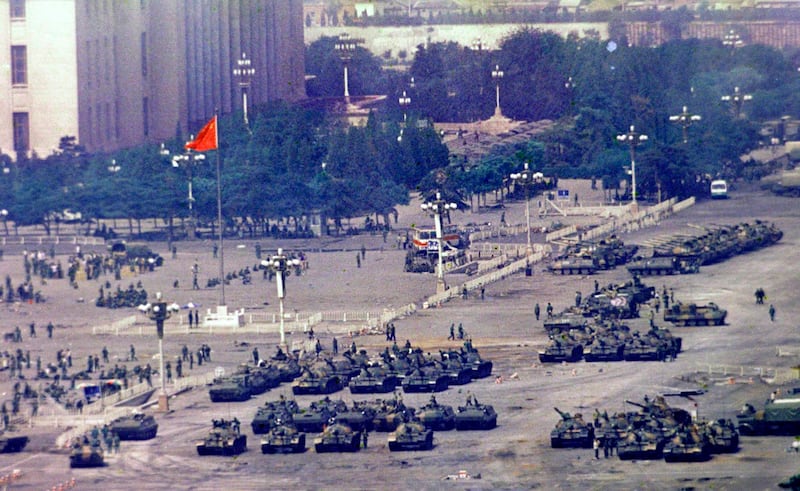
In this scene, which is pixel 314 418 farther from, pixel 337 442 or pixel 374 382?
pixel 374 382

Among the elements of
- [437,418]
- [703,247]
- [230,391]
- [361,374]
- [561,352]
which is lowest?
[437,418]

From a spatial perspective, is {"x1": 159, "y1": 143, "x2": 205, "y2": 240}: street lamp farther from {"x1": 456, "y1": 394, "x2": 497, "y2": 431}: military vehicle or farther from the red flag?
{"x1": 456, "y1": 394, "x2": 497, "y2": 431}: military vehicle

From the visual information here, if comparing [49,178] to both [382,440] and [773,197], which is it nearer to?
[773,197]

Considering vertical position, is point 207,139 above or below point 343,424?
above

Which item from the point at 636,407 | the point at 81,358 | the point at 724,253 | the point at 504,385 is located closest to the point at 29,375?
the point at 81,358

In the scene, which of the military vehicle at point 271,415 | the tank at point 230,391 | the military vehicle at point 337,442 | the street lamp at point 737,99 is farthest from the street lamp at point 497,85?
the military vehicle at point 337,442

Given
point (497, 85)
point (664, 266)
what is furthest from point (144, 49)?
point (664, 266)

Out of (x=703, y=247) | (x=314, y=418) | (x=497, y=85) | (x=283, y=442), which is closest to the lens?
(x=283, y=442)

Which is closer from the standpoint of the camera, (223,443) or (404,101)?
(223,443)
